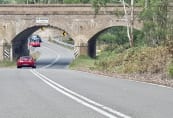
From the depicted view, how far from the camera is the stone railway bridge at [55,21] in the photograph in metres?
65.1

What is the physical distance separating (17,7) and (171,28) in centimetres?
3262

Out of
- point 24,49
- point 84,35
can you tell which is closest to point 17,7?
point 84,35

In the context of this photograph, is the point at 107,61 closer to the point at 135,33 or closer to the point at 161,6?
the point at 161,6

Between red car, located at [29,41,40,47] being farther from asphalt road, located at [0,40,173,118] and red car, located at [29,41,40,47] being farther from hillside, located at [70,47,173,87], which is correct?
asphalt road, located at [0,40,173,118]

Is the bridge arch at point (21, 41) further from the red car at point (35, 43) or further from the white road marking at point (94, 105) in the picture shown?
the white road marking at point (94, 105)

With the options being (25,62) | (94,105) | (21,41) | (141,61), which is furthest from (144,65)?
(21,41)

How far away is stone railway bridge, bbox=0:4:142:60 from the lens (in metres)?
65.1

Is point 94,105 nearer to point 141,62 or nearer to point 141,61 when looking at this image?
point 141,62

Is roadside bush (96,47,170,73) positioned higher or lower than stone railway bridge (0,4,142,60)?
lower

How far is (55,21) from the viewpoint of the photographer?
66.1 meters

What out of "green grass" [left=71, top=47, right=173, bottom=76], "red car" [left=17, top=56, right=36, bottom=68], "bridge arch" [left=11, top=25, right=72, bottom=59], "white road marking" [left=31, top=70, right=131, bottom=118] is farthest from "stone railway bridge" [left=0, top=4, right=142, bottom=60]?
"white road marking" [left=31, top=70, right=131, bottom=118]

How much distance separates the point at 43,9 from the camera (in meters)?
65.6

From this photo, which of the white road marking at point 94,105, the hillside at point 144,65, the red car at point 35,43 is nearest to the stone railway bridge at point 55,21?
the hillside at point 144,65

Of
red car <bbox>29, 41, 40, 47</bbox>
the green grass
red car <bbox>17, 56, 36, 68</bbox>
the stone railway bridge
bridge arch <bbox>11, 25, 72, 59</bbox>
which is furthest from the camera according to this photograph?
red car <bbox>29, 41, 40, 47</bbox>
